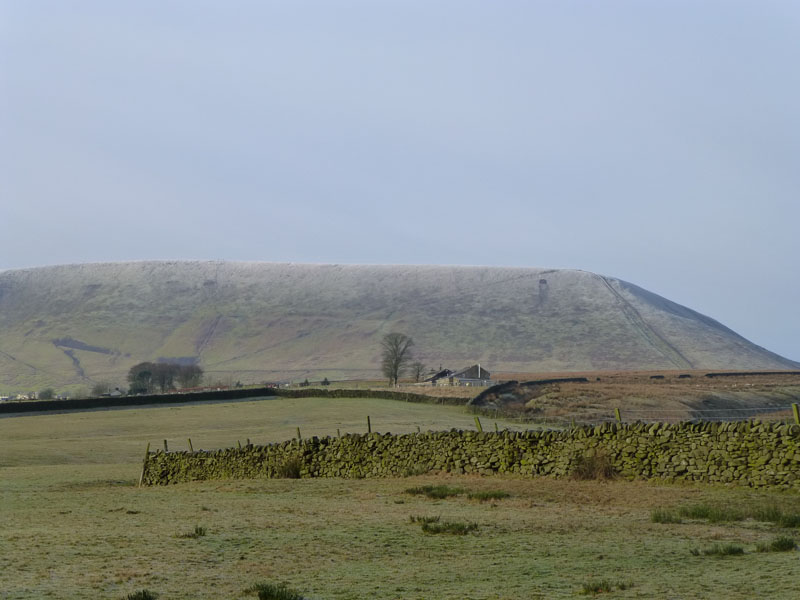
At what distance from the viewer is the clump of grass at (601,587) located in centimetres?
1135

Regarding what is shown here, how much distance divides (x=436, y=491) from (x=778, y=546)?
10.6m

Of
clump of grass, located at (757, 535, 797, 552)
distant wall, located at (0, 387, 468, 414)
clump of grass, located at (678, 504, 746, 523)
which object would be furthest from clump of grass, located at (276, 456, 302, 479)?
distant wall, located at (0, 387, 468, 414)

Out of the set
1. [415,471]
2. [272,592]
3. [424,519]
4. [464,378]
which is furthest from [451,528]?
[464,378]

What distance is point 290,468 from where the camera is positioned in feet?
100

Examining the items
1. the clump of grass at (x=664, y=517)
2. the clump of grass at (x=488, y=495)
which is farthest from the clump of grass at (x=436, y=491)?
the clump of grass at (x=664, y=517)

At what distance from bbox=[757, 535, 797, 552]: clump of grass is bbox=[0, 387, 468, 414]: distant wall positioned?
66.6 m

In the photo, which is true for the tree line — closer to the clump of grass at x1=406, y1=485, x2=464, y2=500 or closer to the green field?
the green field

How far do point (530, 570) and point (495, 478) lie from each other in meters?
13.6

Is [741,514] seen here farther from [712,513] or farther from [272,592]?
[272,592]

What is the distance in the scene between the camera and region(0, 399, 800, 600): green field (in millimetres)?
11922

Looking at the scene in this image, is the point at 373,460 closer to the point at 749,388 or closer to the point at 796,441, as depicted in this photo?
the point at 796,441

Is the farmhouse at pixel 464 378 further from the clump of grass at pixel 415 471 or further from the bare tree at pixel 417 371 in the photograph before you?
the clump of grass at pixel 415 471

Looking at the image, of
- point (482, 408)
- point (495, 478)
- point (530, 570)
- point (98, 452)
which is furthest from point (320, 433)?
point (530, 570)

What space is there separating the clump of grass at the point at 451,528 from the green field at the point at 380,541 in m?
0.22
